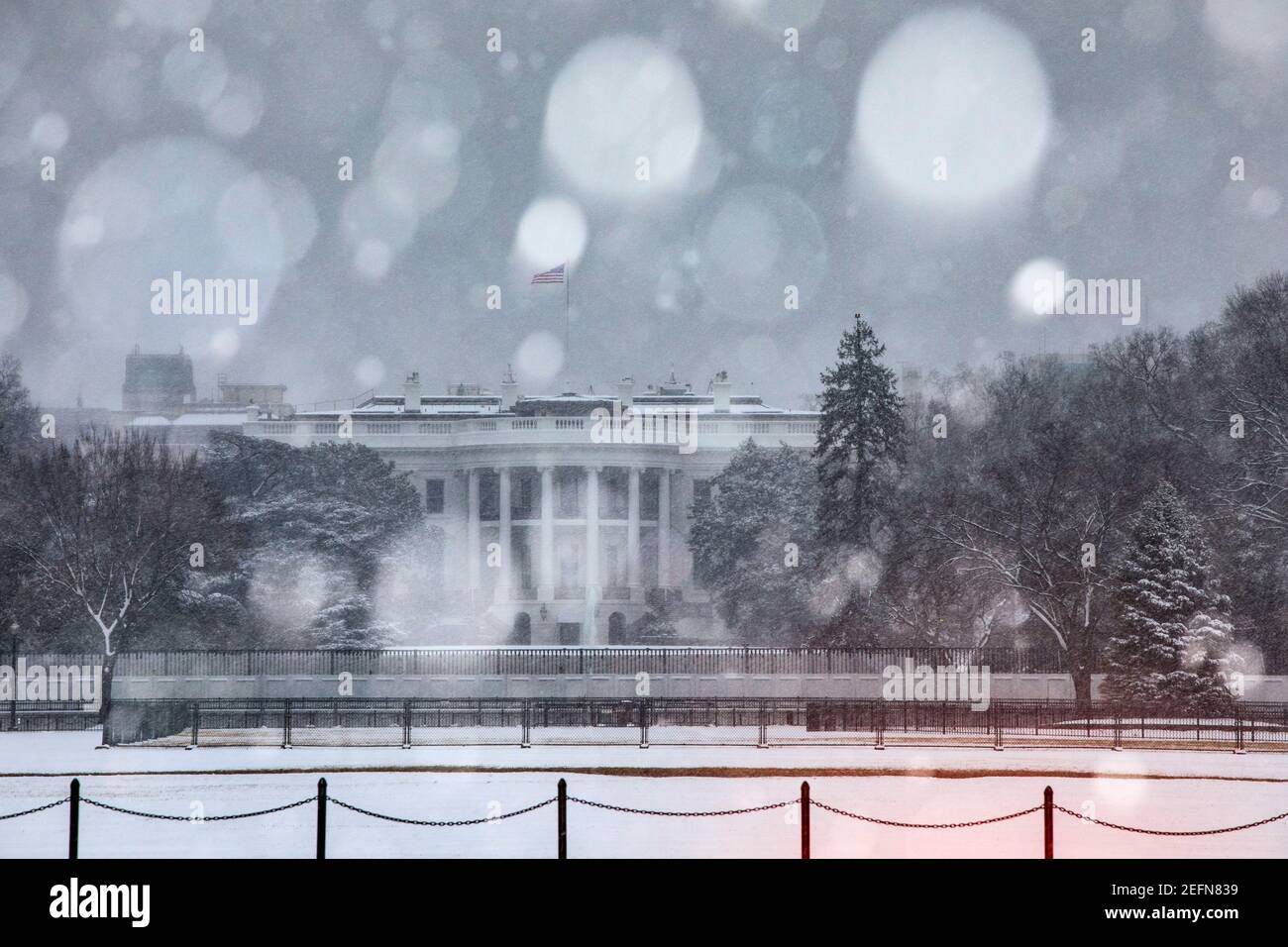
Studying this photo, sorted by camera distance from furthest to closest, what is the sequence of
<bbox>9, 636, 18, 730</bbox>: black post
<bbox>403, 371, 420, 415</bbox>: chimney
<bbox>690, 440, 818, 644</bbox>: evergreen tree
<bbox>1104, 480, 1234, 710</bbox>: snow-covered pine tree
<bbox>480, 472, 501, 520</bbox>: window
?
<bbox>403, 371, 420, 415</bbox>: chimney, <bbox>480, 472, 501, 520</bbox>: window, <bbox>690, 440, 818, 644</bbox>: evergreen tree, <bbox>1104, 480, 1234, 710</bbox>: snow-covered pine tree, <bbox>9, 636, 18, 730</bbox>: black post

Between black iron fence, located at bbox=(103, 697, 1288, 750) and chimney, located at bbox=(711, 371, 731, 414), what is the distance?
44.3 meters

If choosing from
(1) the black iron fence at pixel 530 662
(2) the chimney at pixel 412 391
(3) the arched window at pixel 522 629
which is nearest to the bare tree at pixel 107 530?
(1) the black iron fence at pixel 530 662

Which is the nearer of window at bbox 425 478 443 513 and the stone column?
the stone column

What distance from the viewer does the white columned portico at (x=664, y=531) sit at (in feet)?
281

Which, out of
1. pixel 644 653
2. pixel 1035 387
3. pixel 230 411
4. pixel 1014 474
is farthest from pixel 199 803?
pixel 230 411

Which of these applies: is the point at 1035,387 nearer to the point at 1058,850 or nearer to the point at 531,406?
the point at 531,406

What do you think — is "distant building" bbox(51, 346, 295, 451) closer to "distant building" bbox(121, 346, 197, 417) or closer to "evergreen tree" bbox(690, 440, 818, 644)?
"distant building" bbox(121, 346, 197, 417)

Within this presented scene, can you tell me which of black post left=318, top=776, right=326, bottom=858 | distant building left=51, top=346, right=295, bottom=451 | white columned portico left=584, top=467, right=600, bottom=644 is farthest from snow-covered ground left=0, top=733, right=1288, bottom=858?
white columned portico left=584, top=467, right=600, bottom=644

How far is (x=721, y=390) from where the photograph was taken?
87500 millimetres

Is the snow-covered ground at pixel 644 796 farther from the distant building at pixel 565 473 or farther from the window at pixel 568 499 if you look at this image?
the window at pixel 568 499

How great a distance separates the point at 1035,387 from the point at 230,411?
162 ft

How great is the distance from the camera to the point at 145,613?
169ft

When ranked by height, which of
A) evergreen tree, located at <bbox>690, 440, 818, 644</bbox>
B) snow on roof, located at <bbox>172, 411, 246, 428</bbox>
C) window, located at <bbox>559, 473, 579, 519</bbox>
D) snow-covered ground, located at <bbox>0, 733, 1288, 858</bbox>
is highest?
snow on roof, located at <bbox>172, 411, 246, 428</bbox>

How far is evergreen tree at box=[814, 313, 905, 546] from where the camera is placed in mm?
55906
